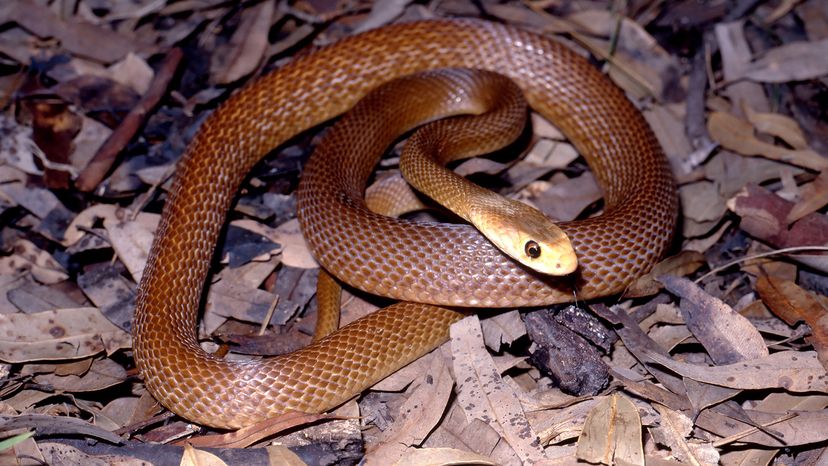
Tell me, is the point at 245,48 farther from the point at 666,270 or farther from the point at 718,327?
the point at 718,327

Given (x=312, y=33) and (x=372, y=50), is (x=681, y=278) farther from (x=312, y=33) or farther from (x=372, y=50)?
(x=312, y=33)

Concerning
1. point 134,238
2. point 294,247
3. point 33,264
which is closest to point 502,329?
point 294,247

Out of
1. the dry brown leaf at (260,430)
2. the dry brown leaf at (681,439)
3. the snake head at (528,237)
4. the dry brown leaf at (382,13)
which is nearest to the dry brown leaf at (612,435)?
the dry brown leaf at (681,439)

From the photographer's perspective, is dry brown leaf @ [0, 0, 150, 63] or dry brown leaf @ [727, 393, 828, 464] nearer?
dry brown leaf @ [727, 393, 828, 464]

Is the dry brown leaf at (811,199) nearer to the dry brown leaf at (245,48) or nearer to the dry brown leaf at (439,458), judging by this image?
the dry brown leaf at (439,458)

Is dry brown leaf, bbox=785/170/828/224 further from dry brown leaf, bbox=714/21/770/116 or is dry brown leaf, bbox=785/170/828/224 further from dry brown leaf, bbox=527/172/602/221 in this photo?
dry brown leaf, bbox=527/172/602/221

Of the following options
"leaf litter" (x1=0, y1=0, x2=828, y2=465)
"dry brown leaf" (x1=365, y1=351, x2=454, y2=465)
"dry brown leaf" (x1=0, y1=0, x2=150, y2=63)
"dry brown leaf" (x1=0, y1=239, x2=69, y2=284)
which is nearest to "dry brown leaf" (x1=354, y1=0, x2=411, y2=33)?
"leaf litter" (x1=0, y1=0, x2=828, y2=465)

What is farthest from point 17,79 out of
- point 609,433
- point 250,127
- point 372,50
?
point 609,433
